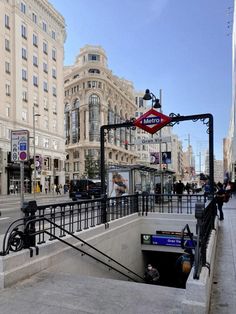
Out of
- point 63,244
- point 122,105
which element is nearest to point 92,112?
point 122,105

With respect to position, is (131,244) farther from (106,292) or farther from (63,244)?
(106,292)

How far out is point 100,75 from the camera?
86.0 meters

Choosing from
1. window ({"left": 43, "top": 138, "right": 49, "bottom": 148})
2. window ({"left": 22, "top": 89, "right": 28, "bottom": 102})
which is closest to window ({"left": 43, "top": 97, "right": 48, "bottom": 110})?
window ({"left": 22, "top": 89, "right": 28, "bottom": 102})

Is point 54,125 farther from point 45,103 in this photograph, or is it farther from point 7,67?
point 7,67

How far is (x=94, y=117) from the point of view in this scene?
282 ft

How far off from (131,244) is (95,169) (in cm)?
5445

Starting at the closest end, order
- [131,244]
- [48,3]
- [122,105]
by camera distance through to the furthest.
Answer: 1. [131,244]
2. [48,3]
3. [122,105]

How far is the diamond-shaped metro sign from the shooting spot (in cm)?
994

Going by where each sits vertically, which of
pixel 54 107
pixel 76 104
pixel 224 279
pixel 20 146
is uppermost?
pixel 76 104

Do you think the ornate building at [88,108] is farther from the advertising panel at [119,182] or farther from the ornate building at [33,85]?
the advertising panel at [119,182]

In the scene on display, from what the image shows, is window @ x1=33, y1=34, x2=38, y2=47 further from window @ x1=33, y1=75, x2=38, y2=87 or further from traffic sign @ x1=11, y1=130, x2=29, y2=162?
traffic sign @ x1=11, y1=130, x2=29, y2=162

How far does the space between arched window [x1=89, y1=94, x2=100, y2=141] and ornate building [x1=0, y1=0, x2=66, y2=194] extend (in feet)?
95.8

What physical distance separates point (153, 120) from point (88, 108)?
7792 centimetres

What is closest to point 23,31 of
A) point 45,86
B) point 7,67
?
point 7,67
